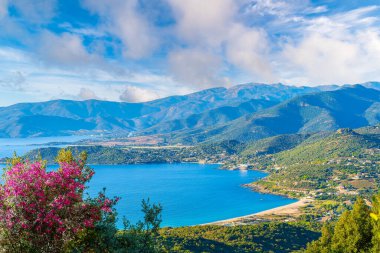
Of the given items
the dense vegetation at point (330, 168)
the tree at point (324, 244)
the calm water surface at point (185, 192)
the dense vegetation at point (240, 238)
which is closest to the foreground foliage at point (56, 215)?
the tree at point (324, 244)

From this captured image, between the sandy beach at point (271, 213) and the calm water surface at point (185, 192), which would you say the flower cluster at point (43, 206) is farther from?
the calm water surface at point (185, 192)

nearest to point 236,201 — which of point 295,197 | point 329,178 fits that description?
point 295,197

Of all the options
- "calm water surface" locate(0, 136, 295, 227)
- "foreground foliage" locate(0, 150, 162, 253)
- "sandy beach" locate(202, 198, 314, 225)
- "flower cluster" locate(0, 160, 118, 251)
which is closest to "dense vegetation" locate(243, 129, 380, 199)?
"calm water surface" locate(0, 136, 295, 227)

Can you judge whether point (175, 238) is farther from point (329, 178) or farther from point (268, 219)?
point (329, 178)

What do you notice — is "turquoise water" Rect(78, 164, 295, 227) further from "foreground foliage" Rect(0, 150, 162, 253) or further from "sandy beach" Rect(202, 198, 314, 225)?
"foreground foliage" Rect(0, 150, 162, 253)

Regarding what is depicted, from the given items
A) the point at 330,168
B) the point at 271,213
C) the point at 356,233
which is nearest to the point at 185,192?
the point at 271,213

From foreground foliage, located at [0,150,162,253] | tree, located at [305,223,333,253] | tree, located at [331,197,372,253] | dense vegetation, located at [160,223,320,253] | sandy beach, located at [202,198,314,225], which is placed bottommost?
sandy beach, located at [202,198,314,225]

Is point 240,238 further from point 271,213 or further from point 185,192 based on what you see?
point 185,192
